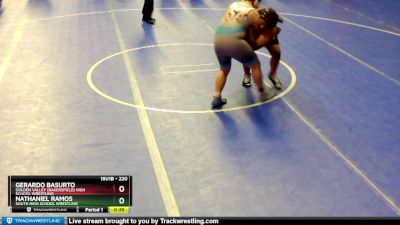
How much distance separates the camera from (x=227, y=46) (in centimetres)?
676

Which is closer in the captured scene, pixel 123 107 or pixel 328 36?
pixel 123 107

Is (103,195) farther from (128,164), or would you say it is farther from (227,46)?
(227,46)

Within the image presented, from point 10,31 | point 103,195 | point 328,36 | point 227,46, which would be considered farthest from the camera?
point 10,31

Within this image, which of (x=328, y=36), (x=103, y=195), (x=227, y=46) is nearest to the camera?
(x=103, y=195)

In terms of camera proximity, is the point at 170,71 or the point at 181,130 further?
the point at 170,71

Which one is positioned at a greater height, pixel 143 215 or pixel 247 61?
pixel 247 61

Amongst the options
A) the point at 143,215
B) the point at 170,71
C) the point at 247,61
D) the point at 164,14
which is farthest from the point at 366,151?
the point at 164,14

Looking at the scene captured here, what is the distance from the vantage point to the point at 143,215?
15.3 feet

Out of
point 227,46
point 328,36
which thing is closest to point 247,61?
point 227,46

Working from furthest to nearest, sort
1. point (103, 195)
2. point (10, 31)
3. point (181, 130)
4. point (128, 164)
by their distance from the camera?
1. point (10, 31)
2. point (181, 130)
3. point (128, 164)
4. point (103, 195)

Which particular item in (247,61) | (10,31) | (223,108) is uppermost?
(247,61)

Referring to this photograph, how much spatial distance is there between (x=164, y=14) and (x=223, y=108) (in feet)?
21.1

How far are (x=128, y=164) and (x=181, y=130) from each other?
42.6 inches

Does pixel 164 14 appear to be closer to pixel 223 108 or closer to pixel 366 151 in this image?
pixel 223 108
